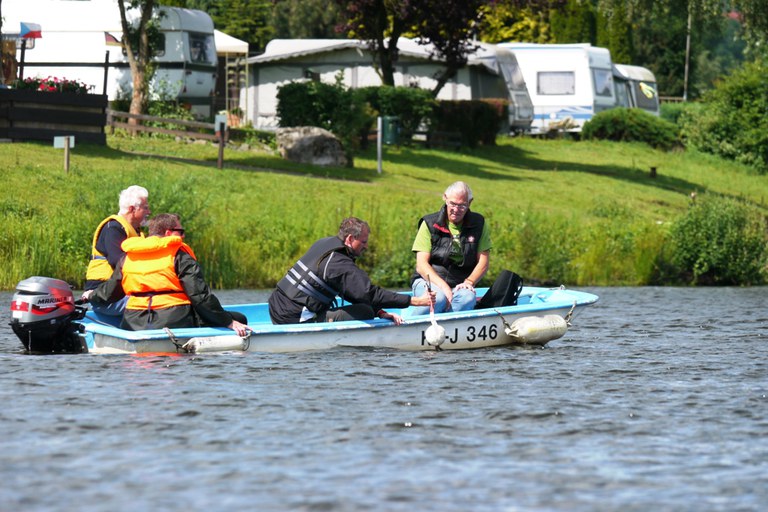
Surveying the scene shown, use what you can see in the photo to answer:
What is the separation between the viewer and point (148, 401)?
11945mm

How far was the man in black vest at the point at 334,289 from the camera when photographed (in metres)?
14.4

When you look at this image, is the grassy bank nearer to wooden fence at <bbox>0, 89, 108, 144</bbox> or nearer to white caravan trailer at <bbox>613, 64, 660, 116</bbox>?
wooden fence at <bbox>0, 89, 108, 144</bbox>

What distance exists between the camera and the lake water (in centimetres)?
878

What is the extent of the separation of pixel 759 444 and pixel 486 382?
3419mm

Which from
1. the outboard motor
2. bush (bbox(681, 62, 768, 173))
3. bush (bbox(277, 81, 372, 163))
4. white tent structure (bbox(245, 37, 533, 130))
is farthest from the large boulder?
the outboard motor

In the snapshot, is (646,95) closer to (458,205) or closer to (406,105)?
Result: (406,105)

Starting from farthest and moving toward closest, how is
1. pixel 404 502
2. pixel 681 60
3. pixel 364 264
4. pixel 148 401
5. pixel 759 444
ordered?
pixel 681 60 < pixel 364 264 < pixel 148 401 < pixel 759 444 < pixel 404 502

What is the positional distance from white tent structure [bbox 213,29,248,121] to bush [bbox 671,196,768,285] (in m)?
23.9

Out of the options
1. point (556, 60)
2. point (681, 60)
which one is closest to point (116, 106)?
point (556, 60)

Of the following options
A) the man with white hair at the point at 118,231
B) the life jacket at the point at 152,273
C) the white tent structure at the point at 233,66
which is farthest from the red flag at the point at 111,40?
the life jacket at the point at 152,273

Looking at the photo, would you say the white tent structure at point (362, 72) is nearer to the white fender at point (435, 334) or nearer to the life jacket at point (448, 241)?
the life jacket at point (448, 241)

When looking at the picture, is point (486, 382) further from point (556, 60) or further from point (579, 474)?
point (556, 60)

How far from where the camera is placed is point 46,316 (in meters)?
13.8

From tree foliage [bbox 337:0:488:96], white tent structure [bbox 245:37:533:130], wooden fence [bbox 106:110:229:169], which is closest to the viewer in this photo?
wooden fence [bbox 106:110:229:169]
